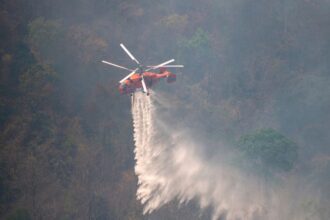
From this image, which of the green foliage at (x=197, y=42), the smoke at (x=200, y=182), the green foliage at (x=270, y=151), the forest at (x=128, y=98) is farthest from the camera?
the green foliage at (x=197, y=42)

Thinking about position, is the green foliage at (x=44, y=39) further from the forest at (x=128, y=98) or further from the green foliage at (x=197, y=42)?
the green foliage at (x=197, y=42)

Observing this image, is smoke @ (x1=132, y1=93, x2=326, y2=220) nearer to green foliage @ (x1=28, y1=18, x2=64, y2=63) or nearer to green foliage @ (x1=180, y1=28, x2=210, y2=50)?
green foliage @ (x1=28, y1=18, x2=64, y2=63)

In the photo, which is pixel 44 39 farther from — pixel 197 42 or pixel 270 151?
pixel 270 151

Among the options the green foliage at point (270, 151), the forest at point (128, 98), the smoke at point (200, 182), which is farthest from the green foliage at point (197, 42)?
the green foliage at point (270, 151)

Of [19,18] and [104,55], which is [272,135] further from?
[19,18]

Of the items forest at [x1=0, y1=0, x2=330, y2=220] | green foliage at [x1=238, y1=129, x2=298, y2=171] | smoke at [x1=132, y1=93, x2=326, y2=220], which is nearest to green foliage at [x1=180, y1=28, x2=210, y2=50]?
forest at [x1=0, y1=0, x2=330, y2=220]

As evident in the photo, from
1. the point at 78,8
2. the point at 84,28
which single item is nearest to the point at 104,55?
the point at 84,28

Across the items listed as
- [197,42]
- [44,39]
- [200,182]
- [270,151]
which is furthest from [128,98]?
[270,151]

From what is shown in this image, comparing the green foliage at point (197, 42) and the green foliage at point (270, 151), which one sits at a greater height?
the green foliage at point (197, 42)
